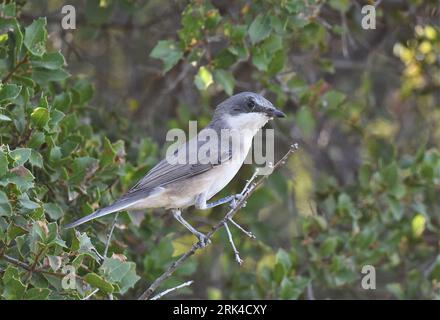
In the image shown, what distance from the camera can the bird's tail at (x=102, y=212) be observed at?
4.17m

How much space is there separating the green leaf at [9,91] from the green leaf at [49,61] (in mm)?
453

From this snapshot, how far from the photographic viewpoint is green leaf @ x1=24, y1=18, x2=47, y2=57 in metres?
4.34

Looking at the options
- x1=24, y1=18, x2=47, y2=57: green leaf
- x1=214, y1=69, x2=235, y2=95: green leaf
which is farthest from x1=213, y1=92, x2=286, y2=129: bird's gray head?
x1=24, y1=18, x2=47, y2=57: green leaf

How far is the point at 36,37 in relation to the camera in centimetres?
435

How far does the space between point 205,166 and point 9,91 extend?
1.40 m

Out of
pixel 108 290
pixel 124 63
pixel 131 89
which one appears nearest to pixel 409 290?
pixel 108 290

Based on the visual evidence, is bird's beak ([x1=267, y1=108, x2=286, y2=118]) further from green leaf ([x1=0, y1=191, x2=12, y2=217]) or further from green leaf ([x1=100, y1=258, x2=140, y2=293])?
green leaf ([x1=0, y1=191, x2=12, y2=217])

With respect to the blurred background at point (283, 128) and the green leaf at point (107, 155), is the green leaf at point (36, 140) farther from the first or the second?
the green leaf at point (107, 155)

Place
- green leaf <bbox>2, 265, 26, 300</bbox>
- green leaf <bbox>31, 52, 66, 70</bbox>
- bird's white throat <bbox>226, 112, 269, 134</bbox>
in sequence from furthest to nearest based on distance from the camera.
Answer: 1. bird's white throat <bbox>226, 112, 269, 134</bbox>
2. green leaf <bbox>31, 52, 66, 70</bbox>
3. green leaf <bbox>2, 265, 26, 300</bbox>

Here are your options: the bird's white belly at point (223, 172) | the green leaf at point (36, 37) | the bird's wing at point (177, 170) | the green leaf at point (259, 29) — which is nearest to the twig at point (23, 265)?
the bird's wing at point (177, 170)

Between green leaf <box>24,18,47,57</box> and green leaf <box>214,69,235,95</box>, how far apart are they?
1217 millimetres

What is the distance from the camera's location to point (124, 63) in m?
7.31

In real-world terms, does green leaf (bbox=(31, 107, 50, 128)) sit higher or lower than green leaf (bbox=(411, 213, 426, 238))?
higher
